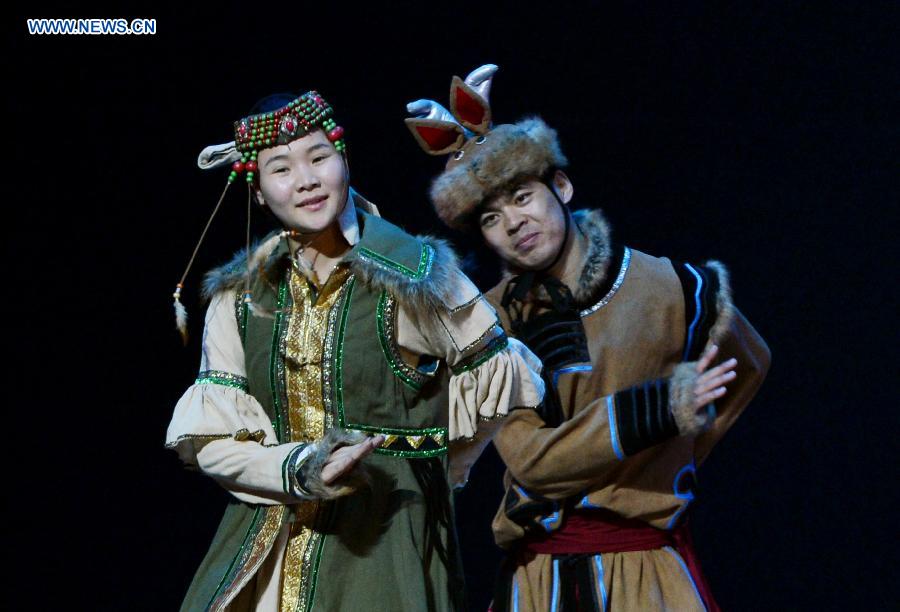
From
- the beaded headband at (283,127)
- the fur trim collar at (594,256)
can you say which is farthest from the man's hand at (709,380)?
the beaded headband at (283,127)

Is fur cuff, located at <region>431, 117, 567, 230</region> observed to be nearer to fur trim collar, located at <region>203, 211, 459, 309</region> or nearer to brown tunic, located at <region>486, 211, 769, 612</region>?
brown tunic, located at <region>486, 211, 769, 612</region>

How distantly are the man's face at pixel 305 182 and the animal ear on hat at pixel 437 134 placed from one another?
393mm

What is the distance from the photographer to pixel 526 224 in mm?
2434

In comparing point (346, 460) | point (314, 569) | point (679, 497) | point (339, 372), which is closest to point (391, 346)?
point (339, 372)

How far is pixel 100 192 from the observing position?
312 centimetres

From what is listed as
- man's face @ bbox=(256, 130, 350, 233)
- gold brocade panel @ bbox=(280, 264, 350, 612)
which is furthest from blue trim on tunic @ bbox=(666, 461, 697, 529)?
man's face @ bbox=(256, 130, 350, 233)

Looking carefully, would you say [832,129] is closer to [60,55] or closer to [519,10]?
[519,10]

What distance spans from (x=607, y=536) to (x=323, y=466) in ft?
2.28

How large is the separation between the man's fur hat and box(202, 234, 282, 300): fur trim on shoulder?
426 mm

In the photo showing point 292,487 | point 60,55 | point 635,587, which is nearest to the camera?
point 292,487

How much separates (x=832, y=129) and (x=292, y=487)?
6.08 feet

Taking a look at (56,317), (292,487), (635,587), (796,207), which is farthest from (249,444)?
(796,207)

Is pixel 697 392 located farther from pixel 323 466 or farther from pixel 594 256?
pixel 323 466

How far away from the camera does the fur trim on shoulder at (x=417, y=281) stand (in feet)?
6.51
